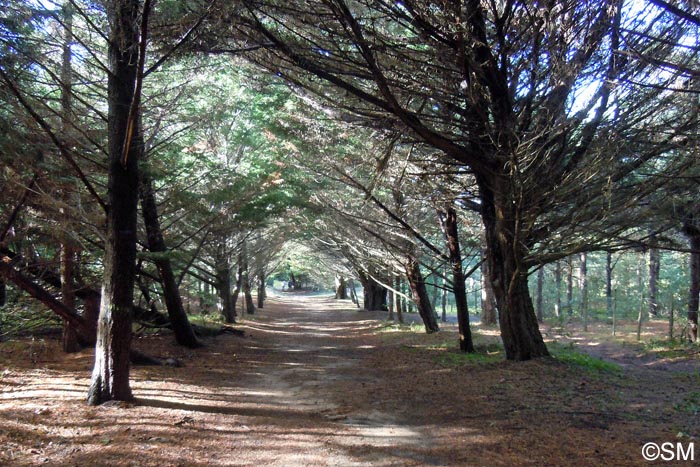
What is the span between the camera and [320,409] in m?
6.26

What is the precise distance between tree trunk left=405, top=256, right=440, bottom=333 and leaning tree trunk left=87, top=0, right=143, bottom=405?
7.79m

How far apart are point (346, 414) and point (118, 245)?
3633 millimetres

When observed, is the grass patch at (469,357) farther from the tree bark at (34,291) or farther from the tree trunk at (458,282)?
the tree bark at (34,291)

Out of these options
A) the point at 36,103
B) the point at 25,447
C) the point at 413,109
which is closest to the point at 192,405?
the point at 25,447

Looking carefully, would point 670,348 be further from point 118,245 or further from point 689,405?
point 118,245

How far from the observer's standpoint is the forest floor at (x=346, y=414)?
4301 mm

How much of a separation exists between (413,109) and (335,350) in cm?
789

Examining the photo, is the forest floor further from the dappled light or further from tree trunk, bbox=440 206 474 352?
tree trunk, bbox=440 206 474 352

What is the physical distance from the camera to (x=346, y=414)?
5953mm

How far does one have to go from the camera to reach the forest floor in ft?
14.1

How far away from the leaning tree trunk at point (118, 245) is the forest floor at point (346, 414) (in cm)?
37

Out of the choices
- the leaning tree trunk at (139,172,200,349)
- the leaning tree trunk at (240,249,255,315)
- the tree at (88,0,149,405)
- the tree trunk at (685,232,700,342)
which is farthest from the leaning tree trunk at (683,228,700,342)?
the leaning tree trunk at (240,249,255,315)

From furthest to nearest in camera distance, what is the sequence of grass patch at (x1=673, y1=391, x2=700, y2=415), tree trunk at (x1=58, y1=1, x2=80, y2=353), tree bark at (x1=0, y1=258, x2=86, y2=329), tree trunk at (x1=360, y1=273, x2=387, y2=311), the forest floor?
tree trunk at (x1=360, y1=273, x2=387, y2=311)
tree trunk at (x1=58, y1=1, x2=80, y2=353)
tree bark at (x1=0, y1=258, x2=86, y2=329)
grass patch at (x1=673, y1=391, x2=700, y2=415)
the forest floor

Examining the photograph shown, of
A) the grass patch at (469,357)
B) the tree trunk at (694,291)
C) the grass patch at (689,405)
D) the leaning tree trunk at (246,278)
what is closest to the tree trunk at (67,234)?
the grass patch at (469,357)
